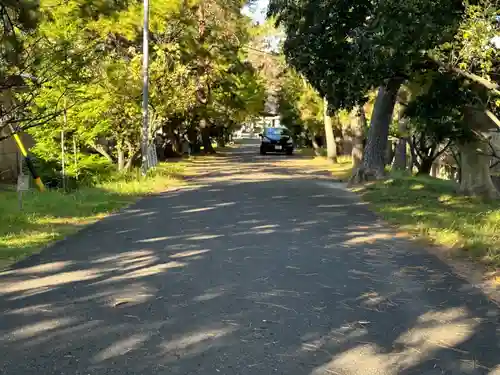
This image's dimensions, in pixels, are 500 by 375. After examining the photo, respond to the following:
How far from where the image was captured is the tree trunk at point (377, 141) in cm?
1814

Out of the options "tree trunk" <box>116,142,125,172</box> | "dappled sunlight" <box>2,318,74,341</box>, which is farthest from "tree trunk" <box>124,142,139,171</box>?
"dappled sunlight" <box>2,318,74,341</box>

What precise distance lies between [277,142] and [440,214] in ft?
102

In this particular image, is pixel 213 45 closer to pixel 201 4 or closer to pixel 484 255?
pixel 201 4

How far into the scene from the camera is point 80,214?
12406mm

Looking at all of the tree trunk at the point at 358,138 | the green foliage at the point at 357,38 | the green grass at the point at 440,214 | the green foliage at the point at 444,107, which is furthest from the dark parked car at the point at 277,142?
the green foliage at the point at 444,107

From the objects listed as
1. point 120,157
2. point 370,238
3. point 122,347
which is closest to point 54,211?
point 370,238

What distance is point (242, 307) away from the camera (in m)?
5.93

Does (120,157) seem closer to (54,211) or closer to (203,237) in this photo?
(54,211)

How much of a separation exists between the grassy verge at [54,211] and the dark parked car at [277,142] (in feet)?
77.6

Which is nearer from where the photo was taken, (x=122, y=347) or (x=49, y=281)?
(x=122, y=347)

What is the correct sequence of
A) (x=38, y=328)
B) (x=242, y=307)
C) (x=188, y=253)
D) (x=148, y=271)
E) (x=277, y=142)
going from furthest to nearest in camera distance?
(x=277, y=142)
(x=188, y=253)
(x=148, y=271)
(x=242, y=307)
(x=38, y=328)

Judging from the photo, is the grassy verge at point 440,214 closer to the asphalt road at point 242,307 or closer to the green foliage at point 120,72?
the asphalt road at point 242,307

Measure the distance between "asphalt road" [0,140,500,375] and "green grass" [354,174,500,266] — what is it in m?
0.63

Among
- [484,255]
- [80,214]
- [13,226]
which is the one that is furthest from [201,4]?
[484,255]
